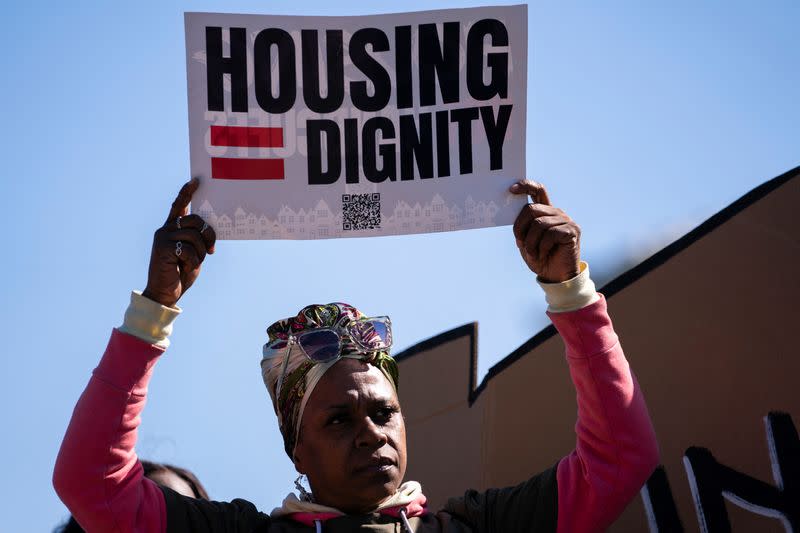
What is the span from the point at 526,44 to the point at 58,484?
1890 mm

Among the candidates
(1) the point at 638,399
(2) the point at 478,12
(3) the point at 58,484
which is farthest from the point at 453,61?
(3) the point at 58,484

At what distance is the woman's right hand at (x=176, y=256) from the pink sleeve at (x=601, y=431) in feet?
3.41

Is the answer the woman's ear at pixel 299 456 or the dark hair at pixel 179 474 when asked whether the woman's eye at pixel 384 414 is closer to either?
the woman's ear at pixel 299 456

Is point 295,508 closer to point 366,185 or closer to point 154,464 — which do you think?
point 366,185

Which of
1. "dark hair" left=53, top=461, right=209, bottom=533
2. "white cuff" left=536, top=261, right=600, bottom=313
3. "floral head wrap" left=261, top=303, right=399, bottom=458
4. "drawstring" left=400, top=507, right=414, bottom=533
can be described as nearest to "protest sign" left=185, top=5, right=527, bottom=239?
"floral head wrap" left=261, top=303, right=399, bottom=458

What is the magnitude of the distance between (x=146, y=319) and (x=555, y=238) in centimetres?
116

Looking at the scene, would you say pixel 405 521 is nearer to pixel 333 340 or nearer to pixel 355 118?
pixel 333 340

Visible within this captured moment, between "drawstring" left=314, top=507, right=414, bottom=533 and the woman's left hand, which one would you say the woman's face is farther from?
the woman's left hand

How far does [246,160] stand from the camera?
131 inches

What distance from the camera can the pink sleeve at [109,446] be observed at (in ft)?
9.59

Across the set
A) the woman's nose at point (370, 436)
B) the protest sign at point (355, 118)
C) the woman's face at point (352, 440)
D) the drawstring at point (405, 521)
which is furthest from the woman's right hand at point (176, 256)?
the drawstring at point (405, 521)

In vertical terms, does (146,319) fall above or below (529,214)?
below

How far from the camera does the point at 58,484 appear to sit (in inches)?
116

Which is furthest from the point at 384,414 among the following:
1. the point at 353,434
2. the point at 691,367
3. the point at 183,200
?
the point at 691,367
